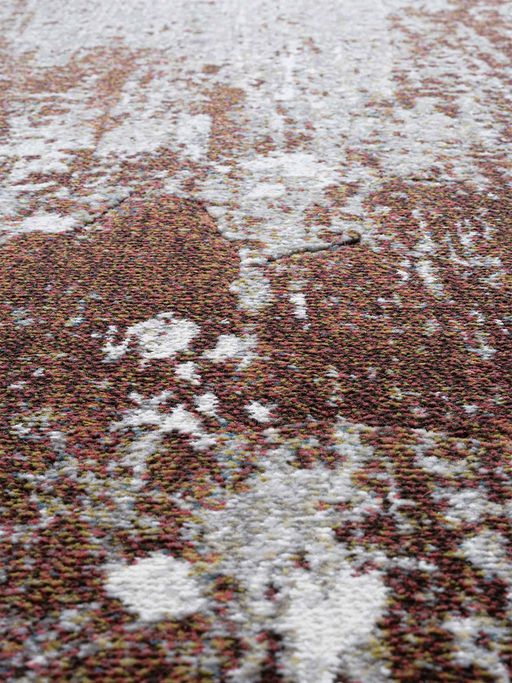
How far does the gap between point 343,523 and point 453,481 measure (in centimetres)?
12

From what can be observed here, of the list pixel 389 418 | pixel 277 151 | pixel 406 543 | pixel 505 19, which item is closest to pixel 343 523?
pixel 406 543

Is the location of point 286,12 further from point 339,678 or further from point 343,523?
point 339,678

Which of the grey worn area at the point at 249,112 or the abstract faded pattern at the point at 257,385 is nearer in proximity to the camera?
the abstract faded pattern at the point at 257,385

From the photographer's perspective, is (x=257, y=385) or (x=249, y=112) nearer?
(x=257, y=385)

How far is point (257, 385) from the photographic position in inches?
32.2

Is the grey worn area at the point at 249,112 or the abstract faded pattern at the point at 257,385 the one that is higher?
the grey worn area at the point at 249,112

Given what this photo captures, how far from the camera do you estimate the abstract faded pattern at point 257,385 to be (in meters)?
0.57

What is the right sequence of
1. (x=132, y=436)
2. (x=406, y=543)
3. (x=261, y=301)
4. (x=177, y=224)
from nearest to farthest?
1. (x=406, y=543)
2. (x=132, y=436)
3. (x=261, y=301)
4. (x=177, y=224)

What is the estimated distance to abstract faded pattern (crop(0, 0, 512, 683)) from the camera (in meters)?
0.57

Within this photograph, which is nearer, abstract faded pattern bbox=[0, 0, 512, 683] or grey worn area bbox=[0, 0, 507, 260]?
abstract faded pattern bbox=[0, 0, 512, 683]

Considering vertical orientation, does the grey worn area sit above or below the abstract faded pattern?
above

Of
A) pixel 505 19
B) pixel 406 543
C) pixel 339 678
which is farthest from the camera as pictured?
pixel 505 19

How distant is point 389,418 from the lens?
0.77 m

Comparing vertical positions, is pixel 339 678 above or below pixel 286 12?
below
